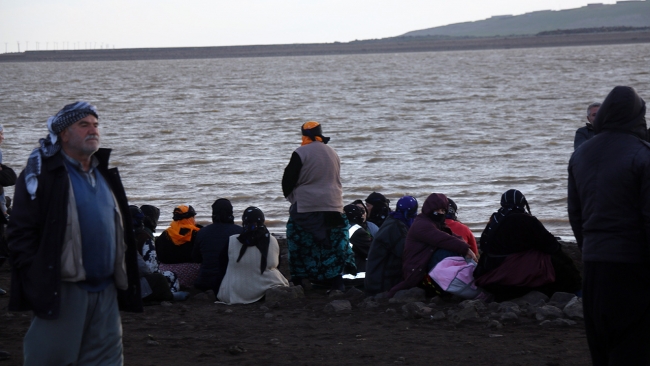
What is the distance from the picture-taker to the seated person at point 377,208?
8656 millimetres

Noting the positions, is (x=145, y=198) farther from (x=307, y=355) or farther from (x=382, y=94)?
(x=382, y=94)

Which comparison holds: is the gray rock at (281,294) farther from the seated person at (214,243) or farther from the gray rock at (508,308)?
the gray rock at (508,308)

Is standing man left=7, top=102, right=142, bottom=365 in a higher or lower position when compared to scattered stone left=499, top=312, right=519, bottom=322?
higher

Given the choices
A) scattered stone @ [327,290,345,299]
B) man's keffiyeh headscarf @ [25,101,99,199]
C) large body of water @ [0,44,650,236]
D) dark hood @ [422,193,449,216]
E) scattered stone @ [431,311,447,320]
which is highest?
man's keffiyeh headscarf @ [25,101,99,199]

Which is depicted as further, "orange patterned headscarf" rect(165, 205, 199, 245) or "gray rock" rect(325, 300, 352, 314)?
"orange patterned headscarf" rect(165, 205, 199, 245)

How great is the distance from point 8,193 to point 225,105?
33.1 metres

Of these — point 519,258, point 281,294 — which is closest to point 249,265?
point 281,294

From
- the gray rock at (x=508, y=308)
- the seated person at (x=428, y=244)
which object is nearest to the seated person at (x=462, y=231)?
the seated person at (x=428, y=244)

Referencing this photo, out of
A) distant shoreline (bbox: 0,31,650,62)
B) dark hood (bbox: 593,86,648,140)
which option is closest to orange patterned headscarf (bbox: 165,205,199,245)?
dark hood (bbox: 593,86,648,140)

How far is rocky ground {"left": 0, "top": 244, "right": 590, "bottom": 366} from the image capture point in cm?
540

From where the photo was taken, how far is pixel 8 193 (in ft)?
55.2

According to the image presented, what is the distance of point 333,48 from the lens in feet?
576

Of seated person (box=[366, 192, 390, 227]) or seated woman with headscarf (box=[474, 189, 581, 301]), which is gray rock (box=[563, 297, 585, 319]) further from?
seated person (box=[366, 192, 390, 227])

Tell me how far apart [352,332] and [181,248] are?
2612 mm
